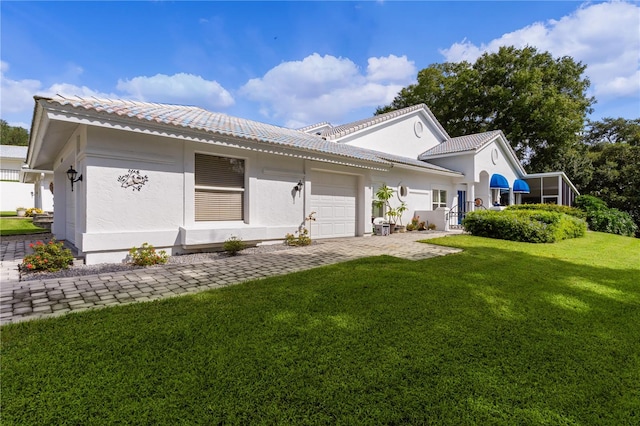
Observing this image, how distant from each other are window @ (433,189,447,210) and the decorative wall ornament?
17.7 meters

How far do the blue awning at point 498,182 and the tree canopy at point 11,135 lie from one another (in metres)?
72.7

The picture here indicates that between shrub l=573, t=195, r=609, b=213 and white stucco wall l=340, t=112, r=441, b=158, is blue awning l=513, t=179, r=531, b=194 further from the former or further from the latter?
white stucco wall l=340, t=112, r=441, b=158

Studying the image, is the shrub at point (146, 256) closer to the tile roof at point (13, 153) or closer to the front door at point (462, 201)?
the front door at point (462, 201)

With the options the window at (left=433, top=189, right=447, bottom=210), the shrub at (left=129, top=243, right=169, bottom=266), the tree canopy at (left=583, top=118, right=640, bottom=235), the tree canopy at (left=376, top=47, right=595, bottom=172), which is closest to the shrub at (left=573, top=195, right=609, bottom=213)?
the tree canopy at (left=583, top=118, right=640, bottom=235)

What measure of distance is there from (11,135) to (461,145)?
74458 mm

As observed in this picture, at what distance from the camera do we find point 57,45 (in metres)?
10.4

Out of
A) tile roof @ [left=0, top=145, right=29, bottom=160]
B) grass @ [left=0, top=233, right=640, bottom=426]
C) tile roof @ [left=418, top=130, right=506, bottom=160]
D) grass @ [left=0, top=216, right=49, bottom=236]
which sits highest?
tile roof @ [left=0, top=145, right=29, bottom=160]

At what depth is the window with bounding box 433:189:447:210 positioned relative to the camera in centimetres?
2003

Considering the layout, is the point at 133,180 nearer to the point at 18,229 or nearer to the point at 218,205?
the point at 218,205

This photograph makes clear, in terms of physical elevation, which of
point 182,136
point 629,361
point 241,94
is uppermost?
point 241,94

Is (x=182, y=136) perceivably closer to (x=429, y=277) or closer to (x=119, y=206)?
(x=119, y=206)

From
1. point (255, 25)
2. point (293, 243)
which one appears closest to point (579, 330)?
point (293, 243)

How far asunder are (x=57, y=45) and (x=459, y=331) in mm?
15302

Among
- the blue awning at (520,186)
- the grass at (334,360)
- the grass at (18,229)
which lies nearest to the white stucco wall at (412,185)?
the blue awning at (520,186)
